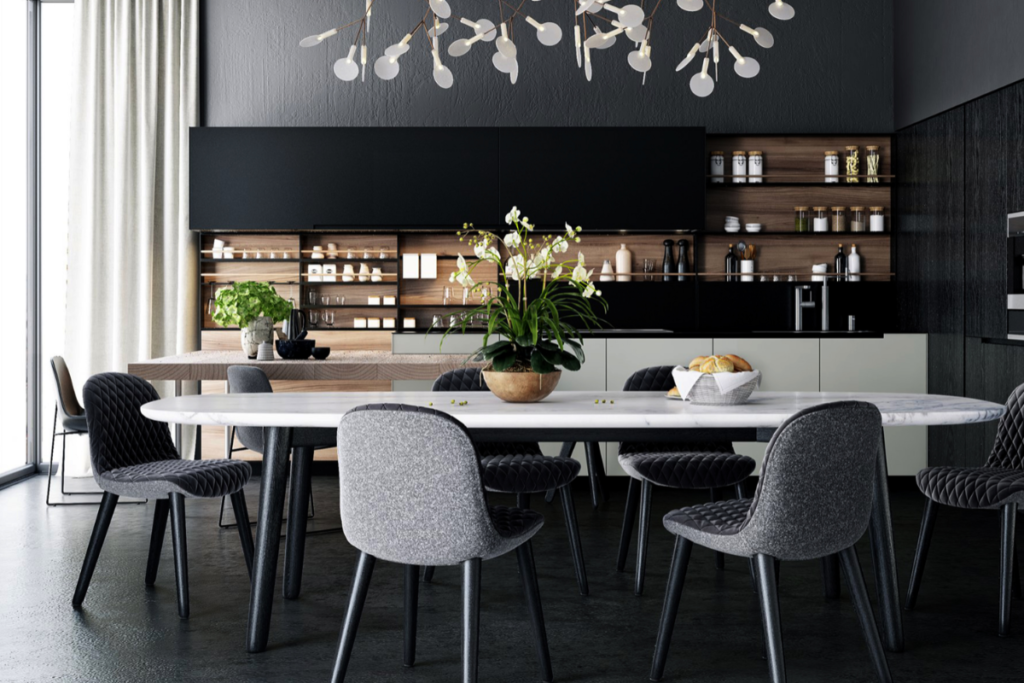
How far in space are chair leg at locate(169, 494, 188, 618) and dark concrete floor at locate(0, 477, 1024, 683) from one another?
6 cm

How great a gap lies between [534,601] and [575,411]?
559mm

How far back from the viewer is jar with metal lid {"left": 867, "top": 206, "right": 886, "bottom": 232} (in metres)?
6.25

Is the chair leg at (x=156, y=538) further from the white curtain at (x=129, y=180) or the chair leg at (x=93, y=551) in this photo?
the white curtain at (x=129, y=180)

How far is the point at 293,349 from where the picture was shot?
180 inches

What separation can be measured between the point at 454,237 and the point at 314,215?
0.94m

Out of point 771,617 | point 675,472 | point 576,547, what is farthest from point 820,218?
point 771,617

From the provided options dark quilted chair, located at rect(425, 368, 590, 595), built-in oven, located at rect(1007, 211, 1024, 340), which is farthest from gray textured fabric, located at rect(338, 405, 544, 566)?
built-in oven, located at rect(1007, 211, 1024, 340)

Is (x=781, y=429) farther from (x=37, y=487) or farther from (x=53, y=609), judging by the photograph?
(x=37, y=487)

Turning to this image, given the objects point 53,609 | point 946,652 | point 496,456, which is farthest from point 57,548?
point 946,652

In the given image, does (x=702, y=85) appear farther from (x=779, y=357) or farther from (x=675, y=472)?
(x=779, y=357)

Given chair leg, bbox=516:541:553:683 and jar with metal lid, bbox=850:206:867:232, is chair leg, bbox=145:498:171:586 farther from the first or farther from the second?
jar with metal lid, bbox=850:206:867:232

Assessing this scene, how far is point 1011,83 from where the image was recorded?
4652 mm

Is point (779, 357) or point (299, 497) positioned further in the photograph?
point (779, 357)

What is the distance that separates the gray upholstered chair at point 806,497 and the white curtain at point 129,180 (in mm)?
4686
